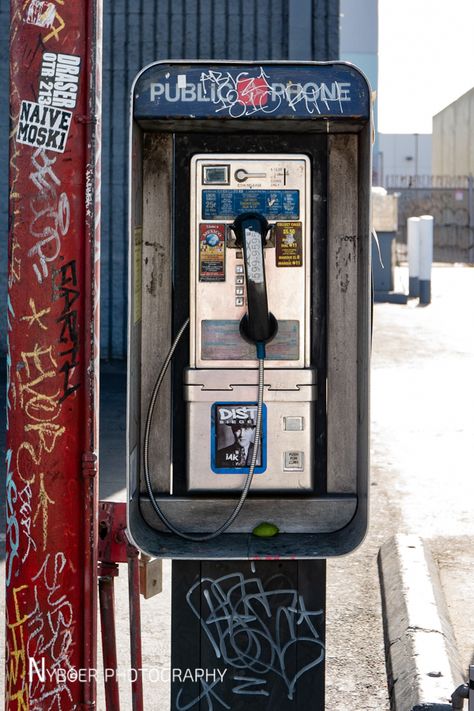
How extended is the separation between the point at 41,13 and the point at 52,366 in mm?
833

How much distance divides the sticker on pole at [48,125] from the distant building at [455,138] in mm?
36840

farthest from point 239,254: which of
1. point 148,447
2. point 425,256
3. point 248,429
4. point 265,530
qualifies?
point 425,256

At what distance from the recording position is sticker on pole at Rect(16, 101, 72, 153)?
9.27 feet

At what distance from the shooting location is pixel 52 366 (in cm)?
286

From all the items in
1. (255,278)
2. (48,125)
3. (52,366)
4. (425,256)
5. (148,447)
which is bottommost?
(148,447)

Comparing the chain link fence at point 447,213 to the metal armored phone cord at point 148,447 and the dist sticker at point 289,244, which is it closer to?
the dist sticker at point 289,244

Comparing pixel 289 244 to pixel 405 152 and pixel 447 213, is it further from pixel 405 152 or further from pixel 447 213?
pixel 405 152

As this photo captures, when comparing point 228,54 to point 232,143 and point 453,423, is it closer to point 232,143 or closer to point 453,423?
point 453,423

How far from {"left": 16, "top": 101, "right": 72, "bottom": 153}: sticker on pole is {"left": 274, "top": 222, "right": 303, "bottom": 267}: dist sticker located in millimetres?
826

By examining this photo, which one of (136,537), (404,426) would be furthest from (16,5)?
(404,426)

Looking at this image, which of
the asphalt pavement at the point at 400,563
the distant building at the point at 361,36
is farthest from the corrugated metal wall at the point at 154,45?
the distant building at the point at 361,36

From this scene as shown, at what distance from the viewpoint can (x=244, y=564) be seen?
337 centimetres

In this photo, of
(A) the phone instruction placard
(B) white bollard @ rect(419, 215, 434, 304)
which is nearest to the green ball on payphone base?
(A) the phone instruction placard

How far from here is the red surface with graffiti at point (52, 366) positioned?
2832 millimetres
